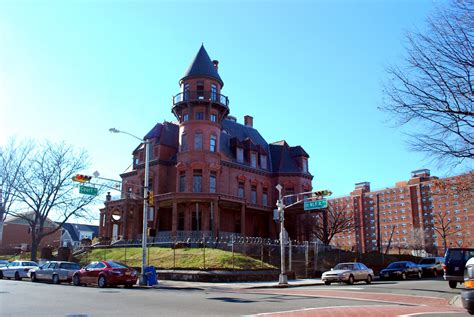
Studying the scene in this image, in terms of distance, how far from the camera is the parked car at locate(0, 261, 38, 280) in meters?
30.8

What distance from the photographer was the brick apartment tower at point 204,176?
43.2 metres

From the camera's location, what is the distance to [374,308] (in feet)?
42.2

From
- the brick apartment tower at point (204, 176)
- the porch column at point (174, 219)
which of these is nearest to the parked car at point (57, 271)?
the brick apartment tower at point (204, 176)

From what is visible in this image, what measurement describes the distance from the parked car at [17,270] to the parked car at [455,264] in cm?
2684

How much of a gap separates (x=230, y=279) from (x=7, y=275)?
17593 millimetres

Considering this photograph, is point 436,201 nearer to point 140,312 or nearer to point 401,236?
point 401,236

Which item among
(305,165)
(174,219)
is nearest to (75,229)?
(305,165)

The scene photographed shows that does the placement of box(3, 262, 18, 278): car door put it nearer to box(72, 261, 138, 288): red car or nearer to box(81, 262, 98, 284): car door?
box(81, 262, 98, 284): car door

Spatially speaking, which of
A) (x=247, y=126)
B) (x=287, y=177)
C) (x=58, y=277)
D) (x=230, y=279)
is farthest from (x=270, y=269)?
(x=247, y=126)

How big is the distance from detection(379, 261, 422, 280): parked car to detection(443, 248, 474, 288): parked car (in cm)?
1057

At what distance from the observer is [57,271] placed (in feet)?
86.6

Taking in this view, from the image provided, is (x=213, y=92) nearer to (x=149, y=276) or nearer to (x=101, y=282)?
(x=149, y=276)

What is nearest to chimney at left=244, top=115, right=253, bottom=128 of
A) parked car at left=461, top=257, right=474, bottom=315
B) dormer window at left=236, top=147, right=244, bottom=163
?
dormer window at left=236, top=147, right=244, bottom=163

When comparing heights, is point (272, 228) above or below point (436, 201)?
below
